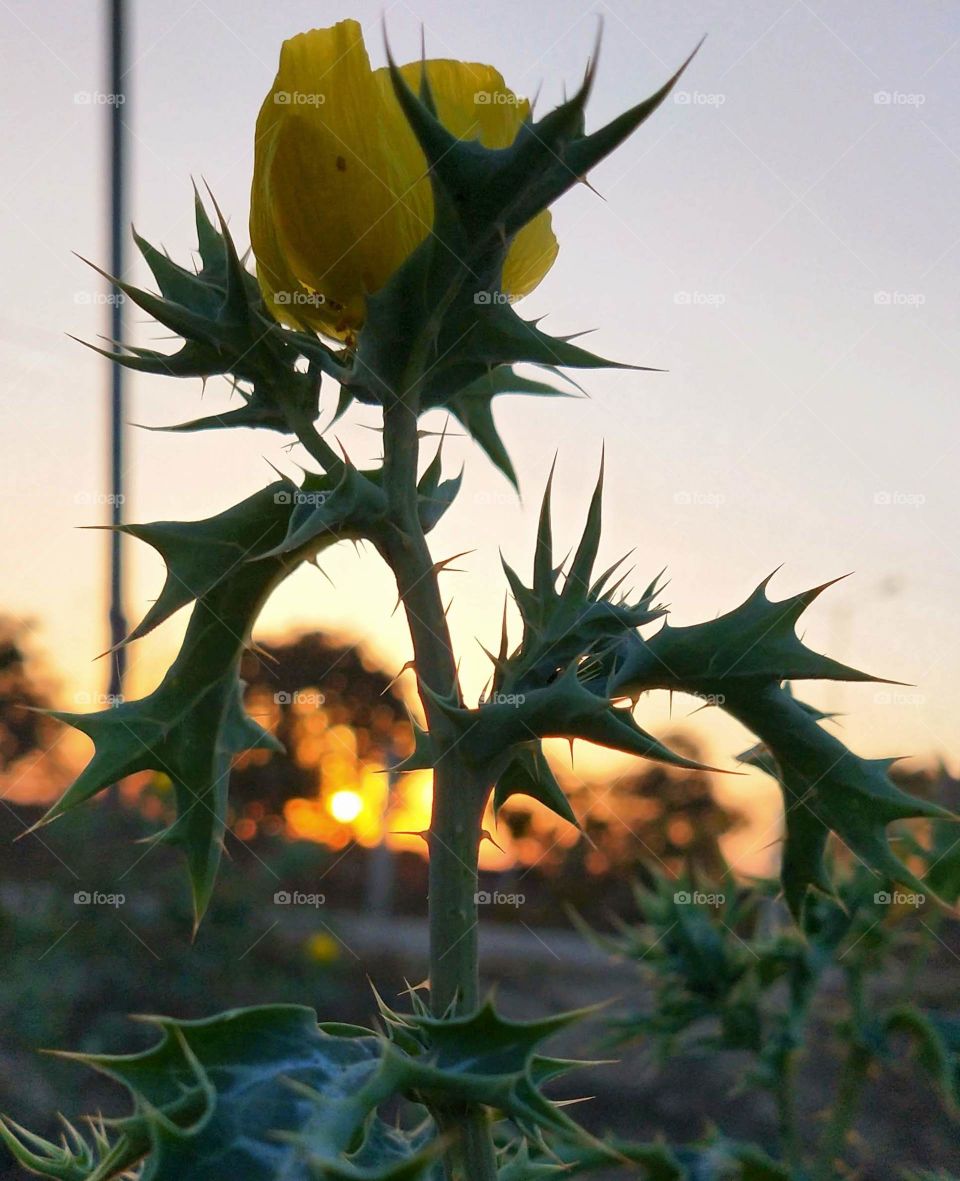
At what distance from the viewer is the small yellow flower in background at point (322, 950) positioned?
165 inches

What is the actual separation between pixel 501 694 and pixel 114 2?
3310mm

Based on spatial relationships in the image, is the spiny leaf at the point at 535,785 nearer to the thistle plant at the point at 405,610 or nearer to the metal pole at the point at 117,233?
the thistle plant at the point at 405,610

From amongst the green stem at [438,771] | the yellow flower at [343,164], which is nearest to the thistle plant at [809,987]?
the green stem at [438,771]

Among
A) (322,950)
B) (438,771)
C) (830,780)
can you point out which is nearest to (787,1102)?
(830,780)

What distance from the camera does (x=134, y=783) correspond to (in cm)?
402

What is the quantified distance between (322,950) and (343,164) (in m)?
4.09

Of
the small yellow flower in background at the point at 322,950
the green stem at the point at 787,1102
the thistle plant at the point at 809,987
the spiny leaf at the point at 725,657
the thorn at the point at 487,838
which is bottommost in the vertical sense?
the small yellow flower in background at the point at 322,950

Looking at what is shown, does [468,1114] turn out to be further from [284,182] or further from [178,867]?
A: [178,867]

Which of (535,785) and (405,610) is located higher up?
(405,610)

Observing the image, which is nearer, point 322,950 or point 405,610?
point 405,610

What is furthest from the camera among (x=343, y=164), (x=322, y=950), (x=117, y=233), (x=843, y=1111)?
(x=322, y=950)

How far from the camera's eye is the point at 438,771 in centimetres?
51

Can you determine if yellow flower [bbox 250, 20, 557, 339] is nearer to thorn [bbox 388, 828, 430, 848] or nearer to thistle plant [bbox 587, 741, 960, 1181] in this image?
thorn [bbox 388, 828, 430, 848]

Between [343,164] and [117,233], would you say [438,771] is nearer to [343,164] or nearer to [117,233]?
[343,164]
